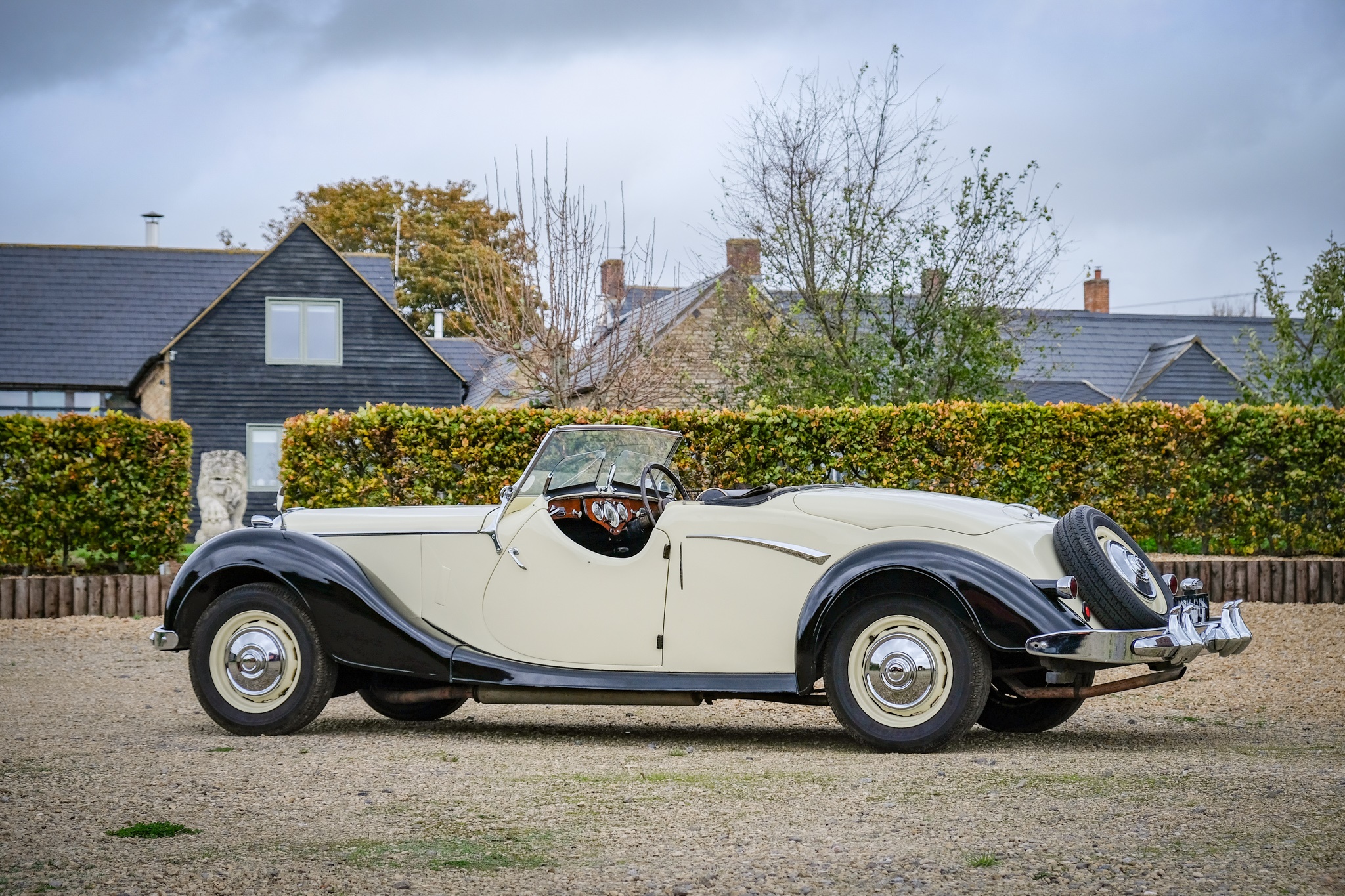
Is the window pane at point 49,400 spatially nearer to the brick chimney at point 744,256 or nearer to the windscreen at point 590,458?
the brick chimney at point 744,256

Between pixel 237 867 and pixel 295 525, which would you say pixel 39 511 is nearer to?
pixel 295 525

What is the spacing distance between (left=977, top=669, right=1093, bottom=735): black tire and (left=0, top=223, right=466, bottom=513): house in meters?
23.7

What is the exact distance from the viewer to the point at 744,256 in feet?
63.5

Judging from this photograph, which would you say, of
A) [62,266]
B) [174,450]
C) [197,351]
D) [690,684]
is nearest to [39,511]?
[174,450]

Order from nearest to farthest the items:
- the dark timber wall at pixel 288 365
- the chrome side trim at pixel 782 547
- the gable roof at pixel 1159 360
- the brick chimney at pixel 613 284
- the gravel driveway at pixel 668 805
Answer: the gravel driveway at pixel 668 805
the chrome side trim at pixel 782 547
the brick chimney at pixel 613 284
the dark timber wall at pixel 288 365
the gable roof at pixel 1159 360

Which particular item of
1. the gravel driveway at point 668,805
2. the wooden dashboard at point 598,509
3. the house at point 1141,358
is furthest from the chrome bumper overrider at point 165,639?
the house at point 1141,358

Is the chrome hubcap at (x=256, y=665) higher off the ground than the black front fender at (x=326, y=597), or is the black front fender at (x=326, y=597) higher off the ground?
the black front fender at (x=326, y=597)

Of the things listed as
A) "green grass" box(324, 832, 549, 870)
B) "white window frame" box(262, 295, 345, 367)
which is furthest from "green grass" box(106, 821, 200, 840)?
"white window frame" box(262, 295, 345, 367)

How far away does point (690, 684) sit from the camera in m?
6.04

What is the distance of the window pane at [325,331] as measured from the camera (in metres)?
30.1

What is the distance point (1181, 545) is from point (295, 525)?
945 centimetres

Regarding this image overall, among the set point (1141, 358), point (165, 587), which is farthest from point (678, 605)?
point (1141, 358)

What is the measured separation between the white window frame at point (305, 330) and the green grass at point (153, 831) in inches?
1054

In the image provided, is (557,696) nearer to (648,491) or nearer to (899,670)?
(648,491)
